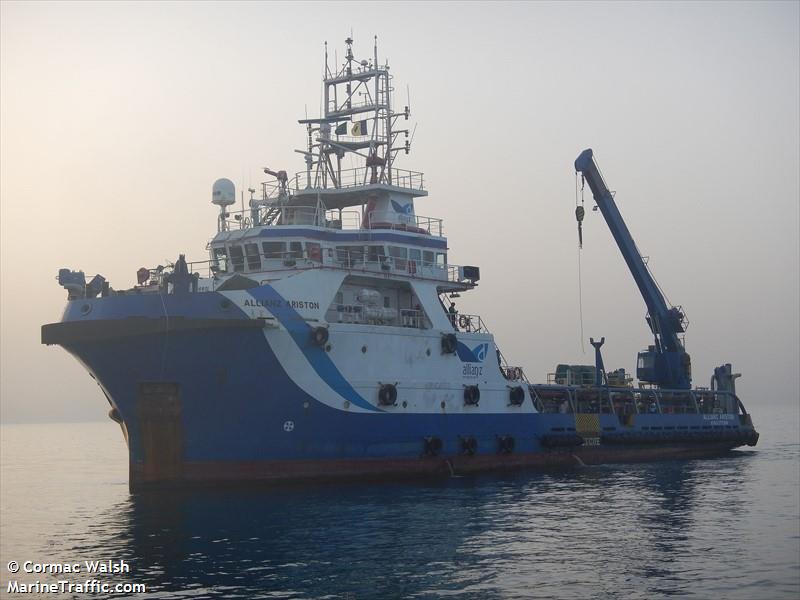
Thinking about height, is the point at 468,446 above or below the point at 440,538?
above

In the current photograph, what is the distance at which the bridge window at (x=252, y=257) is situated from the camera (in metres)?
37.1

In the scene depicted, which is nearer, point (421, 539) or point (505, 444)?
point (421, 539)

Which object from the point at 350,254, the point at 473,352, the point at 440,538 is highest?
the point at 350,254

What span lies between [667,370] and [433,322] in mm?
19059

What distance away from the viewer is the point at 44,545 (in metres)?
24.5

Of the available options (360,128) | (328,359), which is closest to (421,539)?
(328,359)

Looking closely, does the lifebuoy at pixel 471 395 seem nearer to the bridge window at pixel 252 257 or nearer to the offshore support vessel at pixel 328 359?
the offshore support vessel at pixel 328 359

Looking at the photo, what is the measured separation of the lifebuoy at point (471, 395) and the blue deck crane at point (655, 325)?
623 inches

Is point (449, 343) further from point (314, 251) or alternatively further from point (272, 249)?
point (272, 249)

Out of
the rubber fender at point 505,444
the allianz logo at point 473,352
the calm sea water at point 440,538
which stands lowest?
the calm sea water at point 440,538

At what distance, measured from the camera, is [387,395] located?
34750 millimetres

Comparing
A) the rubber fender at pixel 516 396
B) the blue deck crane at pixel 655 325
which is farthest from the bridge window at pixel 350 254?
the blue deck crane at pixel 655 325

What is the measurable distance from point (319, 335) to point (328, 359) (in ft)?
3.22

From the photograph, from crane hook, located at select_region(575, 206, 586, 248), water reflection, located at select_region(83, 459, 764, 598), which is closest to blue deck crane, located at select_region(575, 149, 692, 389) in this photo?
crane hook, located at select_region(575, 206, 586, 248)
